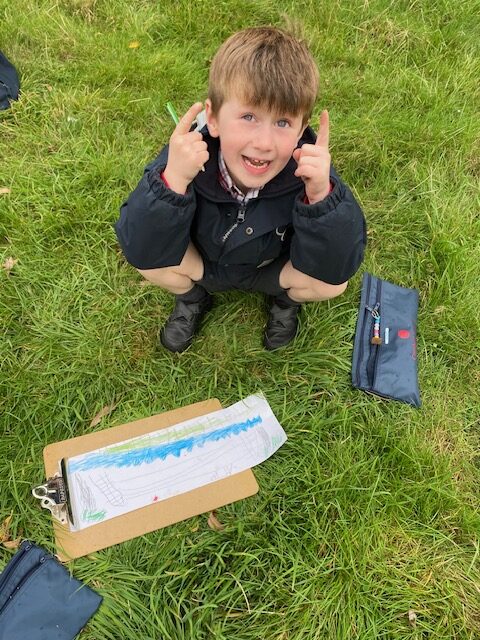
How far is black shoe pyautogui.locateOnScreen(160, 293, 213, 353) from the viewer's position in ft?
7.77

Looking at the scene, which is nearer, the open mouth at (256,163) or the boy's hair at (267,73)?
the boy's hair at (267,73)

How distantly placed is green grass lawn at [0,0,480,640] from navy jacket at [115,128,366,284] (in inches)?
26.3

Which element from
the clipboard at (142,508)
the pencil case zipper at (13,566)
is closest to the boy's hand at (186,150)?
the clipboard at (142,508)

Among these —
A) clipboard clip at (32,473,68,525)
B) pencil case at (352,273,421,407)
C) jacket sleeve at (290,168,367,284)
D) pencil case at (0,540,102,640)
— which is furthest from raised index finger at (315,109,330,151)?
pencil case at (0,540,102,640)

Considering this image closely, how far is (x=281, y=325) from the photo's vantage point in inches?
94.6

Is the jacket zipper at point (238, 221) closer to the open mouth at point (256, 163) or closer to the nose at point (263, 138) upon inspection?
the open mouth at point (256, 163)

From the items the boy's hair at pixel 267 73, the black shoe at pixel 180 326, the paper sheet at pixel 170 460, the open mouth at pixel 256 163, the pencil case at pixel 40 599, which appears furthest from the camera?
the black shoe at pixel 180 326

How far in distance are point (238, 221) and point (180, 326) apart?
0.71 m

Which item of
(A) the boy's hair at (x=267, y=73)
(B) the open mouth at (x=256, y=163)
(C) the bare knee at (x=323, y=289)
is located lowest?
(C) the bare knee at (x=323, y=289)

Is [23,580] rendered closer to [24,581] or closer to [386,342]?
[24,581]

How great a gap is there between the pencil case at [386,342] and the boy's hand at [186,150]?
132cm

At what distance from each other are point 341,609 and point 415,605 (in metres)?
0.30

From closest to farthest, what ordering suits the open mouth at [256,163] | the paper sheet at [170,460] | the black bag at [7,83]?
the open mouth at [256,163], the paper sheet at [170,460], the black bag at [7,83]

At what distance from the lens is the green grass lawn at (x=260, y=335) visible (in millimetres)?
1938
